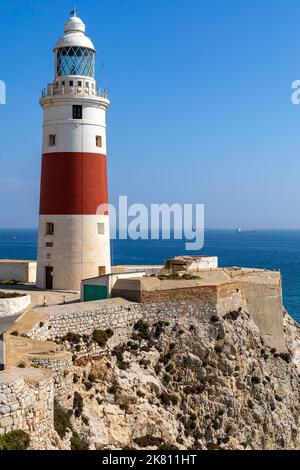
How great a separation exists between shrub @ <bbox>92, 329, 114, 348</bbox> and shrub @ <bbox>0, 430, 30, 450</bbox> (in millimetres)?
9729

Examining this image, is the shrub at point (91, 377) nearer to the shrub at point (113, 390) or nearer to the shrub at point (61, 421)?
the shrub at point (113, 390)

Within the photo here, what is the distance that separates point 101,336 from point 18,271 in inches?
480

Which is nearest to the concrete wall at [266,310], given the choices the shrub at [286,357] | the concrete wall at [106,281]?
the shrub at [286,357]

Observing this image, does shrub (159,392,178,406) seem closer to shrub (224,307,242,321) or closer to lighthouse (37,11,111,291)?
shrub (224,307,242,321)

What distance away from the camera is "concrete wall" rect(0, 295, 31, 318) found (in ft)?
75.7

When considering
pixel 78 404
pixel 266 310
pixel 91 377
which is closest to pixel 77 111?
pixel 91 377

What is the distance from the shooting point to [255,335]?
28062 millimetres

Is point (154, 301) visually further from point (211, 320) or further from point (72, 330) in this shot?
point (72, 330)

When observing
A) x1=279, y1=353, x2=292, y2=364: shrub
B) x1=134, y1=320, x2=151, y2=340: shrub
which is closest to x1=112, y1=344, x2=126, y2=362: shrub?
x1=134, y1=320, x2=151, y2=340: shrub

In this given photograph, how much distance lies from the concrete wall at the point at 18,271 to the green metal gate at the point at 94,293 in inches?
281

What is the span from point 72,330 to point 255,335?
9999 mm

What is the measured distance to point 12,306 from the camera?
23.4m

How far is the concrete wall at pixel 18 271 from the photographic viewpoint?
108 ft
